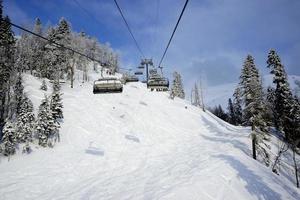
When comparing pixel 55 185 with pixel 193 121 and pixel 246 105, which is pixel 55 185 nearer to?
pixel 246 105

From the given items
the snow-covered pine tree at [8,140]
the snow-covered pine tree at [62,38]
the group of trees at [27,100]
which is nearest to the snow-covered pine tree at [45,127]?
the group of trees at [27,100]

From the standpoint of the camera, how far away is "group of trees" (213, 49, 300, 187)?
34812 mm

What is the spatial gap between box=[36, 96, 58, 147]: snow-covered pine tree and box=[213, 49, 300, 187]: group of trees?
83.1 feet

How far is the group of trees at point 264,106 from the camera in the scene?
3481 centimetres

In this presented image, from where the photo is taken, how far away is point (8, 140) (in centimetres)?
2811

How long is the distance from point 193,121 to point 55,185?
139 ft

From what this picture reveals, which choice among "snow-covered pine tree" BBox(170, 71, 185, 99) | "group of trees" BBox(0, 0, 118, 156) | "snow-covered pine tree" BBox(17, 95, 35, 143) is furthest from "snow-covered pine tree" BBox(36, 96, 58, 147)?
"snow-covered pine tree" BBox(170, 71, 185, 99)

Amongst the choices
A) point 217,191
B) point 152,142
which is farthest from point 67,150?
point 217,191

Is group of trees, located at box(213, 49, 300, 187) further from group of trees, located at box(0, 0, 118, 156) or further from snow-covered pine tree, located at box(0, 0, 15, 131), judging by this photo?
snow-covered pine tree, located at box(0, 0, 15, 131)

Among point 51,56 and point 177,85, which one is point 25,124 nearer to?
point 51,56

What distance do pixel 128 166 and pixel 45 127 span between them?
1164 cm

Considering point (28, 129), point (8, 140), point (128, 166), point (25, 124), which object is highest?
point (25, 124)

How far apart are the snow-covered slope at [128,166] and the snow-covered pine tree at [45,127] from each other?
1226mm

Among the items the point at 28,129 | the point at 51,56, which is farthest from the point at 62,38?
the point at 28,129
